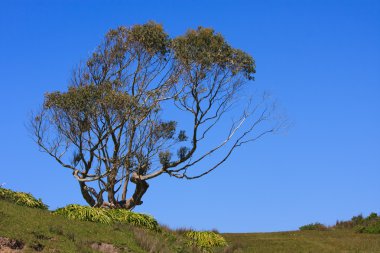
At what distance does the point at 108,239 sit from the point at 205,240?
20.4 feet

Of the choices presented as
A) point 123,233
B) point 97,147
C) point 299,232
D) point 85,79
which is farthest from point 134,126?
point 123,233

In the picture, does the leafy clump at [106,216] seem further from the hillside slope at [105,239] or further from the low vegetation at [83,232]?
the hillside slope at [105,239]

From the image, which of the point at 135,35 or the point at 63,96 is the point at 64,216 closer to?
the point at 63,96

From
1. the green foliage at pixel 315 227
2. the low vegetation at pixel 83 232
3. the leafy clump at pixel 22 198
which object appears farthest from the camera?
the green foliage at pixel 315 227

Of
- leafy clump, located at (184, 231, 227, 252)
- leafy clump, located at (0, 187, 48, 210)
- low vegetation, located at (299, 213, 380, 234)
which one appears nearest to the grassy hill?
leafy clump, located at (184, 231, 227, 252)

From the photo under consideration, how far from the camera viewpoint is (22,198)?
23.2 m

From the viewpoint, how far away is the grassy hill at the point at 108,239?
688 inches

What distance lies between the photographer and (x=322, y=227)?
34.0m

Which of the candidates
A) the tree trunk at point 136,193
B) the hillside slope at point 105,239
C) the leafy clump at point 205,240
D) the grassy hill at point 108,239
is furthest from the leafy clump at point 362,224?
the tree trunk at point 136,193

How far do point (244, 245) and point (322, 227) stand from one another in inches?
389

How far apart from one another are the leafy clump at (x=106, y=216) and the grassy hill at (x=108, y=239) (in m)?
0.53

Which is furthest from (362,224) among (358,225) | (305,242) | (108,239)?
(108,239)

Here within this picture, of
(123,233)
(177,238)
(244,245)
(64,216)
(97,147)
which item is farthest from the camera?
(97,147)

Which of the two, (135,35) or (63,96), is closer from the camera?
(63,96)
